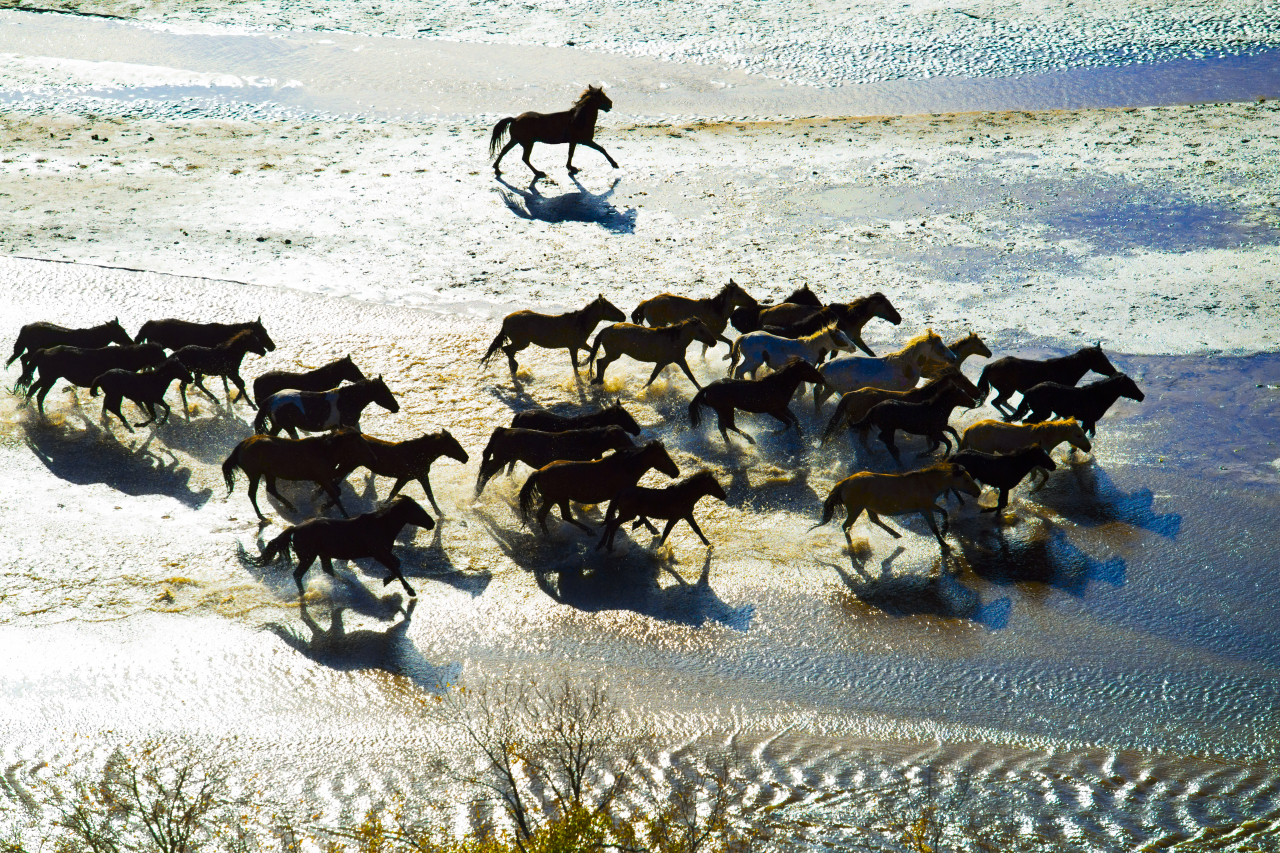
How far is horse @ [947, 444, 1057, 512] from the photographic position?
10008mm

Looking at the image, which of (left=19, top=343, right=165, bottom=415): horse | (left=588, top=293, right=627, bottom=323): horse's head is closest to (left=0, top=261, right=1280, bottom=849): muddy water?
(left=19, top=343, right=165, bottom=415): horse

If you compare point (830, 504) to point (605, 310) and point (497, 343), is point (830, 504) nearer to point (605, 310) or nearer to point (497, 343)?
point (605, 310)

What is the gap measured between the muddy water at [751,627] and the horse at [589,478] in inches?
16.1

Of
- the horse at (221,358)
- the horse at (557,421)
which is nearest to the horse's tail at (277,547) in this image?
the horse at (557,421)

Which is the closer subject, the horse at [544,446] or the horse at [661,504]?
the horse at [661,504]

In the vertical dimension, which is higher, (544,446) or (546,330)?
(546,330)

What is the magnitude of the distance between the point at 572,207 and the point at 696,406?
6.78 m

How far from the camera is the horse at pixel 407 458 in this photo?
33.3ft

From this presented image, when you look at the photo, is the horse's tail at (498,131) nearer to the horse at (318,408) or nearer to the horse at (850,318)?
the horse at (850,318)

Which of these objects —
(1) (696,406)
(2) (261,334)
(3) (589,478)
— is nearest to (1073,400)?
(1) (696,406)

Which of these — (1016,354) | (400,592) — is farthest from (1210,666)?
(400,592)

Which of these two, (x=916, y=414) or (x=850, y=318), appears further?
(x=850, y=318)

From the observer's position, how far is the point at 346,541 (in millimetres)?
9008

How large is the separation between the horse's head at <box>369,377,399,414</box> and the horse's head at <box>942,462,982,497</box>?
5.61 meters
